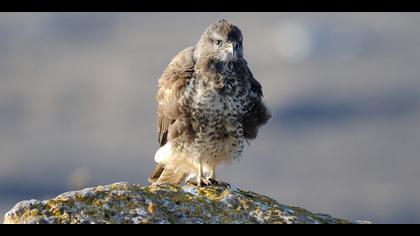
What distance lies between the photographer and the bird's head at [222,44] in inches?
368

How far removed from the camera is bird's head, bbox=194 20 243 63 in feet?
30.6

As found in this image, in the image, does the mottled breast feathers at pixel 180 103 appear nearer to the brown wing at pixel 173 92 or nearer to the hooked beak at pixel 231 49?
the brown wing at pixel 173 92

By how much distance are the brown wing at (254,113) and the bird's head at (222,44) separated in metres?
0.23

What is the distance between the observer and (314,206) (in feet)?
65.6

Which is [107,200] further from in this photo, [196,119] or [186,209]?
[196,119]

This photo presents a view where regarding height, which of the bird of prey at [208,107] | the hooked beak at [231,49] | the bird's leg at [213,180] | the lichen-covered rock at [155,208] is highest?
the hooked beak at [231,49]

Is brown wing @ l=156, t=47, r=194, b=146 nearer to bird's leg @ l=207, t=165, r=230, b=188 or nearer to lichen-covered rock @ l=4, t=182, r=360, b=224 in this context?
bird's leg @ l=207, t=165, r=230, b=188

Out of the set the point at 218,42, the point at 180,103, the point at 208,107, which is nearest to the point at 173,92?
the point at 180,103

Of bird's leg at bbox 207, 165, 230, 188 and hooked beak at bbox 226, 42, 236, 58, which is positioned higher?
hooked beak at bbox 226, 42, 236, 58

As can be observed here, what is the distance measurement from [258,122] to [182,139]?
2.58ft

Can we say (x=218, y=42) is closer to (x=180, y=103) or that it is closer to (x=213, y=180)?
(x=180, y=103)

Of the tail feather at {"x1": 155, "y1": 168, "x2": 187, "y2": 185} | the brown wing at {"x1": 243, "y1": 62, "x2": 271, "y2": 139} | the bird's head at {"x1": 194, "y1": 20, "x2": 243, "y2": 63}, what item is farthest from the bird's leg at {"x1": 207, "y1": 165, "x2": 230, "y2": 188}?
the bird's head at {"x1": 194, "y1": 20, "x2": 243, "y2": 63}

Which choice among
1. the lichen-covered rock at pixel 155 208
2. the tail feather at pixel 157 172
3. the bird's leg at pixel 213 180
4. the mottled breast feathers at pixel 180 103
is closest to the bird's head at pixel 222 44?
the mottled breast feathers at pixel 180 103
